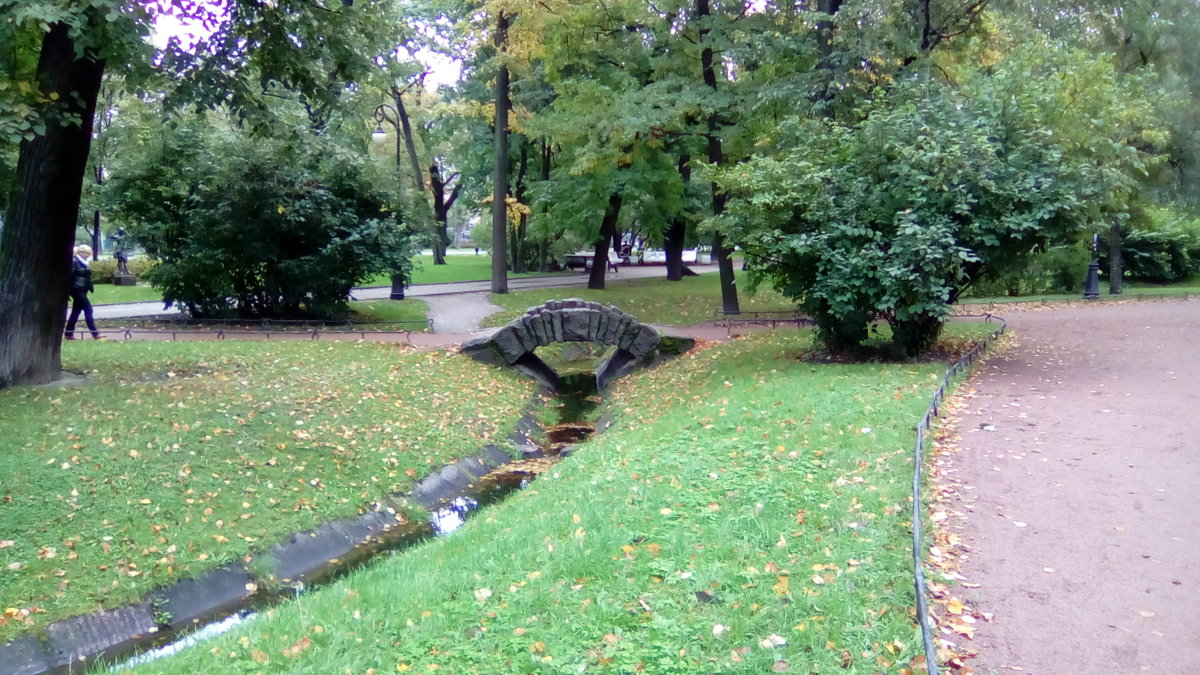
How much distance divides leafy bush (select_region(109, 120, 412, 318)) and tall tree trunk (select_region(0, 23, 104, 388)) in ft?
27.3

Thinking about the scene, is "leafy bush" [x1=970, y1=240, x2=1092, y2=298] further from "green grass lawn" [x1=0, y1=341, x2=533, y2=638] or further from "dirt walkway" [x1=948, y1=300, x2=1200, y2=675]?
"green grass lawn" [x1=0, y1=341, x2=533, y2=638]

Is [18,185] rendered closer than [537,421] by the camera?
Yes

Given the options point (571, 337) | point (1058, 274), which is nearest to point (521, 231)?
point (1058, 274)

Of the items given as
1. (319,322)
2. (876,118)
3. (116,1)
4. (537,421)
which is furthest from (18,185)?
(876,118)

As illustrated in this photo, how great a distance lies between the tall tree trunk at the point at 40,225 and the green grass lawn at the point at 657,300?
39.5 ft

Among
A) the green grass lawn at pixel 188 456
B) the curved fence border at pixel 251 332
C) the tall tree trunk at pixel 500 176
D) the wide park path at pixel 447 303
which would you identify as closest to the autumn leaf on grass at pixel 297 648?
the green grass lawn at pixel 188 456

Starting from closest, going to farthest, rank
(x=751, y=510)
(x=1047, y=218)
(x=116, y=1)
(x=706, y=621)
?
(x=706, y=621) → (x=751, y=510) → (x=116, y=1) → (x=1047, y=218)

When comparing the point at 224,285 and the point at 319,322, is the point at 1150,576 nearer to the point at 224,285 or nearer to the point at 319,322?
the point at 319,322

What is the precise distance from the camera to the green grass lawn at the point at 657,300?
961 inches

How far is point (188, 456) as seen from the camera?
31.1 feet

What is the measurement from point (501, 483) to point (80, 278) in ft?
33.4

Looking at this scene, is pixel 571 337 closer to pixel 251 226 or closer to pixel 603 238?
pixel 251 226

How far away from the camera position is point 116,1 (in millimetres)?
8570

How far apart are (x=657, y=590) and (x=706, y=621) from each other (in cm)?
54
